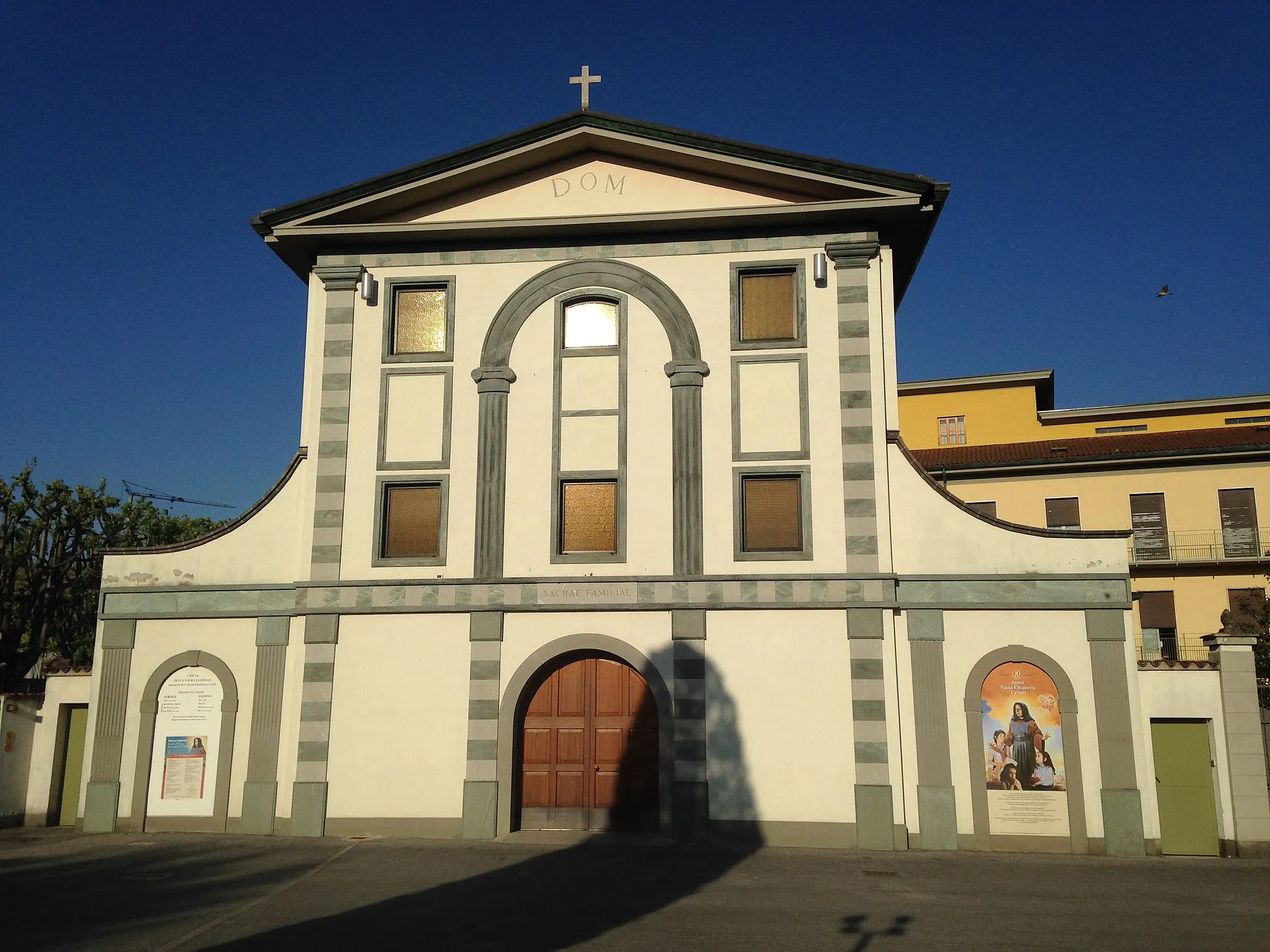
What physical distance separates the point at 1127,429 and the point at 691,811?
1391 inches

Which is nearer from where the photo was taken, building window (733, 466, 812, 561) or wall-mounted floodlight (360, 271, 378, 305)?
building window (733, 466, 812, 561)

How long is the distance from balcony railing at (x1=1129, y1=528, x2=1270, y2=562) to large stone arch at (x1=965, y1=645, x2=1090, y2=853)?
2043 centimetres

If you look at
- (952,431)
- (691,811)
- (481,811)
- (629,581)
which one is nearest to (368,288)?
(629,581)

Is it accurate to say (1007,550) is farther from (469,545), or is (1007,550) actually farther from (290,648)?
(290,648)

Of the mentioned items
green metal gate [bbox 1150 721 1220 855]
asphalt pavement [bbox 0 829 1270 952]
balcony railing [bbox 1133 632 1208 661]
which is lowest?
asphalt pavement [bbox 0 829 1270 952]

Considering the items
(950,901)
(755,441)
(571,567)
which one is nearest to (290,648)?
(571,567)

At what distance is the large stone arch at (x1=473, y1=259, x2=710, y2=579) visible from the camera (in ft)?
57.3

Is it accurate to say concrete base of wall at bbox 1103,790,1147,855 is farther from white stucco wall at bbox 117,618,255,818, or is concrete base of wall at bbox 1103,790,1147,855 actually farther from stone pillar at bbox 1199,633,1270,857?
white stucco wall at bbox 117,618,255,818

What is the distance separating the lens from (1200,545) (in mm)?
34750

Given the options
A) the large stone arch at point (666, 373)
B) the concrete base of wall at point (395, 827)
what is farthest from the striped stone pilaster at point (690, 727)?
the concrete base of wall at point (395, 827)

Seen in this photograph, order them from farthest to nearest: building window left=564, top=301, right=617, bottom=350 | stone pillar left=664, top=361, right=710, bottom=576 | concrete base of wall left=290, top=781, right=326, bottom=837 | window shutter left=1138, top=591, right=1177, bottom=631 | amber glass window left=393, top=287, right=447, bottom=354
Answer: window shutter left=1138, top=591, right=1177, bottom=631 < amber glass window left=393, top=287, right=447, bottom=354 < building window left=564, top=301, right=617, bottom=350 < stone pillar left=664, top=361, right=710, bottom=576 < concrete base of wall left=290, top=781, right=326, bottom=837

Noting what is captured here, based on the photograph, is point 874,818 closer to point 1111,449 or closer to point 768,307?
point 768,307

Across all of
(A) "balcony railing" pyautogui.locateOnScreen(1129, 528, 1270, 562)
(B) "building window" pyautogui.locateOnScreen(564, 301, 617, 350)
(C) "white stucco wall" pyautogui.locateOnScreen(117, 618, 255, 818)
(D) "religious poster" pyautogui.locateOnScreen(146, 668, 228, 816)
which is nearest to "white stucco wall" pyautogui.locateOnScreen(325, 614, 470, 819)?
(C) "white stucco wall" pyautogui.locateOnScreen(117, 618, 255, 818)

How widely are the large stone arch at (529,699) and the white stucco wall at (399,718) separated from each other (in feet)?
2.17
